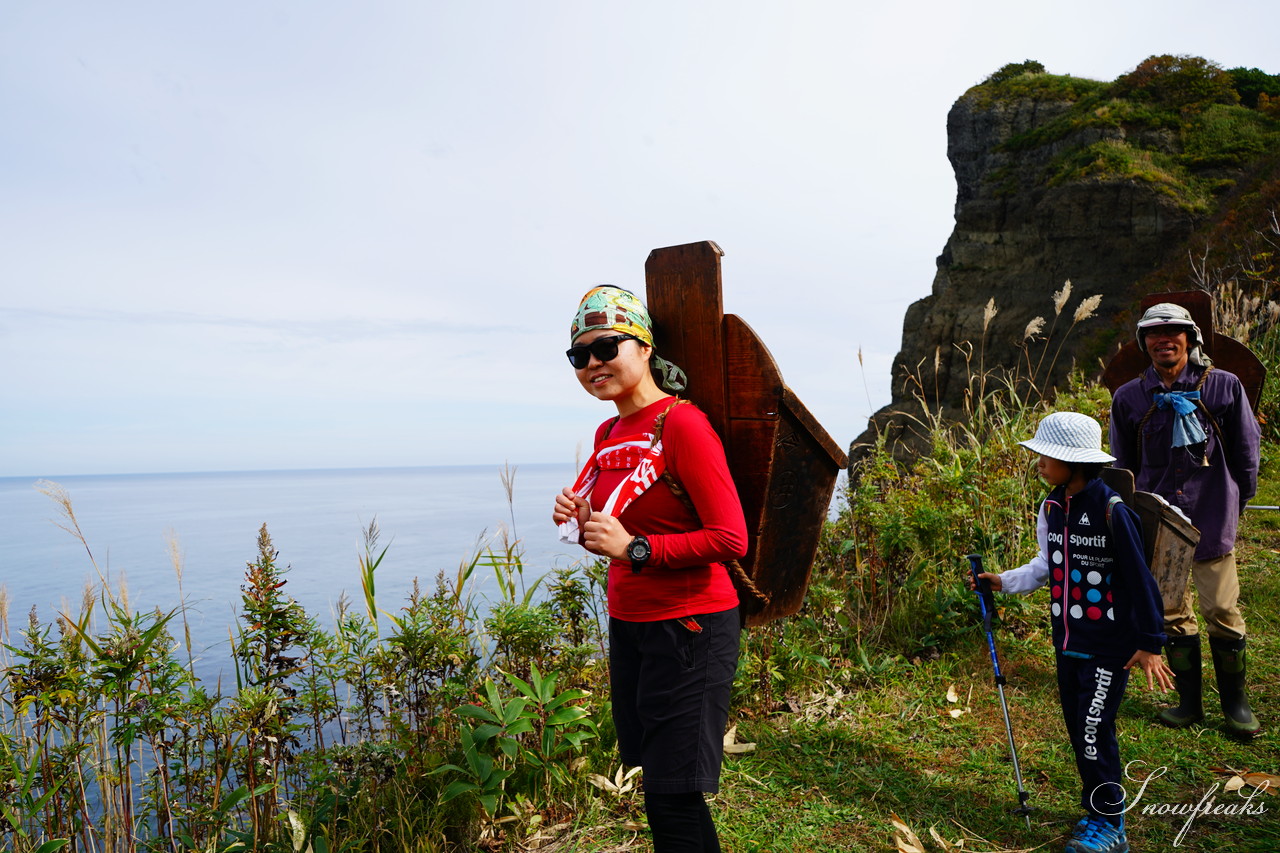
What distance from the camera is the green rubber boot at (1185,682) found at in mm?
3469

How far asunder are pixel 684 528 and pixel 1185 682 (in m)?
3.04

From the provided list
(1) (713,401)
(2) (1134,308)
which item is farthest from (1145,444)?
(2) (1134,308)

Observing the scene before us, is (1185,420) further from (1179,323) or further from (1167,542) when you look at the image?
(1167,542)

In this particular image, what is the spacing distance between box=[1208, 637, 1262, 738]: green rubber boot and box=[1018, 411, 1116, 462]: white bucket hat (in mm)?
1657

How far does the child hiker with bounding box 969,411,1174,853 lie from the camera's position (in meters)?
2.38

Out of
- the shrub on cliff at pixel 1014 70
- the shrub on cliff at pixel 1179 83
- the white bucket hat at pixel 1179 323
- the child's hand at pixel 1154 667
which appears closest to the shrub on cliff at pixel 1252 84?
the shrub on cliff at pixel 1179 83

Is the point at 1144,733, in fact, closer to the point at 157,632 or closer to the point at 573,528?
the point at 573,528

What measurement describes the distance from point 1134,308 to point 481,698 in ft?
71.5

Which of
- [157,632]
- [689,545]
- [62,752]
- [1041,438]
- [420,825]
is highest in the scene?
[1041,438]

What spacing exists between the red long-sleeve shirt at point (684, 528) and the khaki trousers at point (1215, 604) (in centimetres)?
267

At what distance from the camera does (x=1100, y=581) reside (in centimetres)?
247

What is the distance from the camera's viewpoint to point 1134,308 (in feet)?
64.0

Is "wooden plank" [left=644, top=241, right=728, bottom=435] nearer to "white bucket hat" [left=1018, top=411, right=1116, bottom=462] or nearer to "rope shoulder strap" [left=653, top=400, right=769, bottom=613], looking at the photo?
"rope shoulder strap" [left=653, top=400, right=769, bottom=613]

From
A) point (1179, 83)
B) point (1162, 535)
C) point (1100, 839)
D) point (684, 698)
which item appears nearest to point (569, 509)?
point (684, 698)
